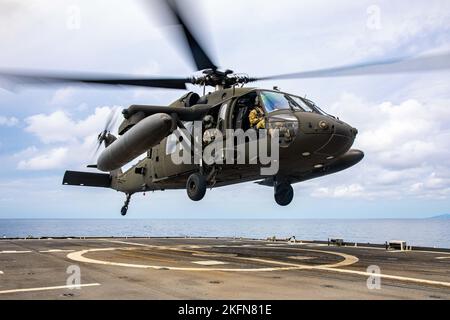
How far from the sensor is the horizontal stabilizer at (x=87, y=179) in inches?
945

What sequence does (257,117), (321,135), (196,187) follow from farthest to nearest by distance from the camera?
1. (196,187)
2. (257,117)
3. (321,135)

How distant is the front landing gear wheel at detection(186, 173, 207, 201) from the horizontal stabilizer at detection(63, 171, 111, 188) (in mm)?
9956

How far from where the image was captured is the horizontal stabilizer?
24016 millimetres

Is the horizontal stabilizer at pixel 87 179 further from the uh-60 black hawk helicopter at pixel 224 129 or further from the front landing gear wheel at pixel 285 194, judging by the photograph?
the front landing gear wheel at pixel 285 194

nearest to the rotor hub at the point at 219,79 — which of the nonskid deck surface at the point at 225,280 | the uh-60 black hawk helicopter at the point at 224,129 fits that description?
the uh-60 black hawk helicopter at the point at 224,129

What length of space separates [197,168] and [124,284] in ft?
29.2

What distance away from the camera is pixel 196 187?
16.9 metres

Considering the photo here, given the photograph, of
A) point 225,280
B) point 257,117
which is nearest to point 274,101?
point 257,117

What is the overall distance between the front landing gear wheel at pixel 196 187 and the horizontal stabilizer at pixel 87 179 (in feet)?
32.7

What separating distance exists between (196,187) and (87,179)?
1087 centimetres

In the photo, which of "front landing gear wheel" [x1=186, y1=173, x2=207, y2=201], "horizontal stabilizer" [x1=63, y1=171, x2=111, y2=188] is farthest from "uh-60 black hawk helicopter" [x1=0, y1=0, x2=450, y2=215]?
"horizontal stabilizer" [x1=63, y1=171, x2=111, y2=188]

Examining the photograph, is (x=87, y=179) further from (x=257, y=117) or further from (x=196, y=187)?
(x=257, y=117)

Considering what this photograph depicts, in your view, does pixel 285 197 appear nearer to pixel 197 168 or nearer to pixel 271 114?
pixel 197 168
